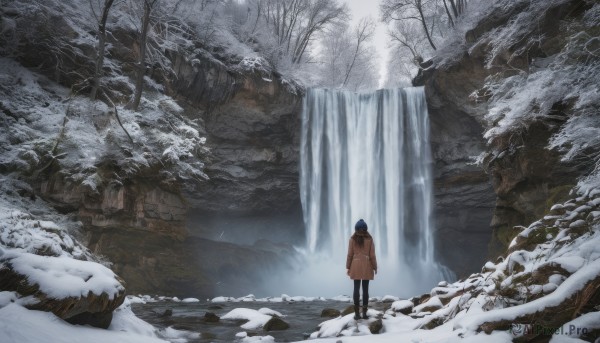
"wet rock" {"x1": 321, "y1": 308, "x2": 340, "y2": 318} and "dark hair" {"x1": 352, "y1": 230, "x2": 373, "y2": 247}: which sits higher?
"dark hair" {"x1": 352, "y1": 230, "x2": 373, "y2": 247}

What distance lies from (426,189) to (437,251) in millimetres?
3910

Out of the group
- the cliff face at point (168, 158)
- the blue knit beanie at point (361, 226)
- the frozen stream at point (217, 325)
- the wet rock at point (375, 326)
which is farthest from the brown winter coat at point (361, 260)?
the cliff face at point (168, 158)

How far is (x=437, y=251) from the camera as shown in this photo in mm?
22719

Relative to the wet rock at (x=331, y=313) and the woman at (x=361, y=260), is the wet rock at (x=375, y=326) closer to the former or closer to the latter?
the woman at (x=361, y=260)

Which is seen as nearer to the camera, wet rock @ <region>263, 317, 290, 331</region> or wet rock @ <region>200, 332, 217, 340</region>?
wet rock @ <region>200, 332, 217, 340</region>

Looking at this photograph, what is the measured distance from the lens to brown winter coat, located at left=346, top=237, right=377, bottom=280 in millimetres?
6582

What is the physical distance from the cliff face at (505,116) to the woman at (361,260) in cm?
362

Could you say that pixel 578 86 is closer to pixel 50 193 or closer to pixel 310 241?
pixel 50 193

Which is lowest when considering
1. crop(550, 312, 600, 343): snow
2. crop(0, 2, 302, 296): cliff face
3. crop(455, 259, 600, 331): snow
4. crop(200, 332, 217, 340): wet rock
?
crop(200, 332, 217, 340): wet rock

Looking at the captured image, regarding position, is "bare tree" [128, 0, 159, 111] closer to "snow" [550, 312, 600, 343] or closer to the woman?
the woman

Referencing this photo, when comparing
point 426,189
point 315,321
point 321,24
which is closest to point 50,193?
point 315,321

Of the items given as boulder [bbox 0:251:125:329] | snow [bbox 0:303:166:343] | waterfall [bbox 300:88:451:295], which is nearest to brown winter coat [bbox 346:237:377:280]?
snow [bbox 0:303:166:343]

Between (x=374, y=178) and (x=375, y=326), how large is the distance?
1728cm

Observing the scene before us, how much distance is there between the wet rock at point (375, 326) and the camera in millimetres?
5898
